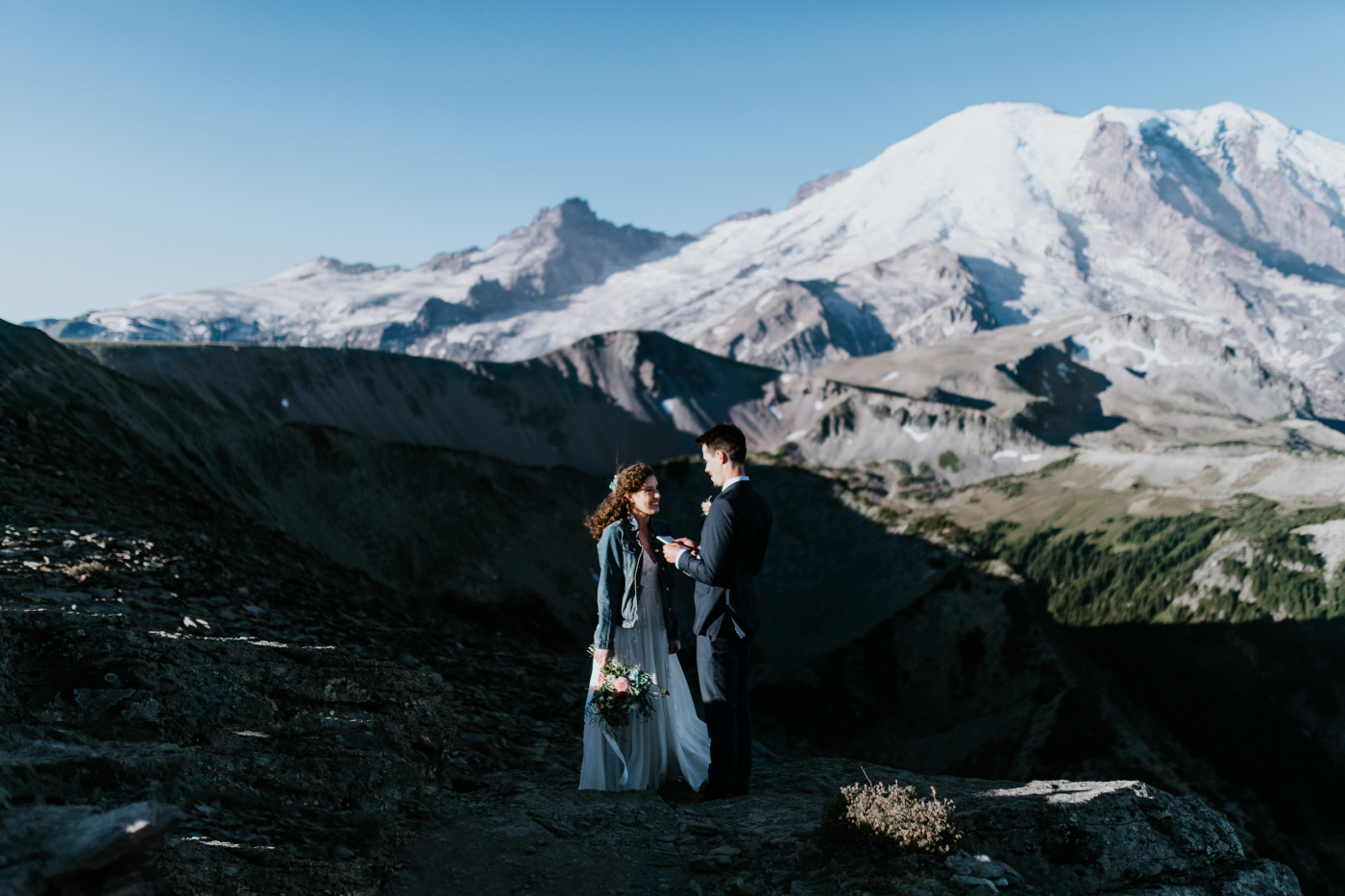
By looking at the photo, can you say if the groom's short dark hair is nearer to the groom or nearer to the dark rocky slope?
the groom

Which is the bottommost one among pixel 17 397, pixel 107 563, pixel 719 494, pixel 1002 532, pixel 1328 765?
pixel 1328 765

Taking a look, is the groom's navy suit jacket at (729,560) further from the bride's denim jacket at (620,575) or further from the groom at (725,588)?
the bride's denim jacket at (620,575)

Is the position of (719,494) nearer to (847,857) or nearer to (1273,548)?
(847,857)

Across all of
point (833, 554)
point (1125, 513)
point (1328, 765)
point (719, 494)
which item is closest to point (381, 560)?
point (833, 554)

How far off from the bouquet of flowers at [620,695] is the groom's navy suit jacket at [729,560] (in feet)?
3.42

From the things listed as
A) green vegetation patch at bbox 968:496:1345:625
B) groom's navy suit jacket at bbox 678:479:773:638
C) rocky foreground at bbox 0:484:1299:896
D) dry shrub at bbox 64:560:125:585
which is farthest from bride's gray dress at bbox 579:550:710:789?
green vegetation patch at bbox 968:496:1345:625

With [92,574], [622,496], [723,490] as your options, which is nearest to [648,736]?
[622,496]

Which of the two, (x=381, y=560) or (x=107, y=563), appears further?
(x=381, y=560)

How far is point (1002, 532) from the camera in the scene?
283 ft

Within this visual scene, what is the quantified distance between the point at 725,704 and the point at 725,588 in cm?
124

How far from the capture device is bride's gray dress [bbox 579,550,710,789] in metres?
8.77

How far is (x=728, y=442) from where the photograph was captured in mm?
8094

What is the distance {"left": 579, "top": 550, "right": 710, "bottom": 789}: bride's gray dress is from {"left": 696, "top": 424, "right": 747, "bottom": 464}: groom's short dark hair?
58.6 inches

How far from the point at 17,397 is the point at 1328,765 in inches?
2338
